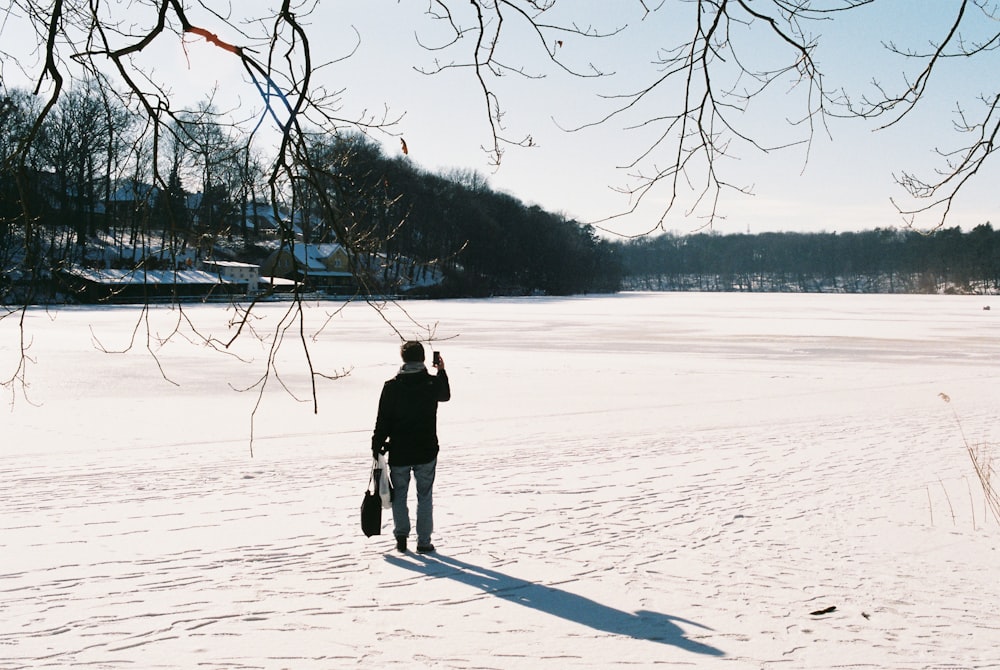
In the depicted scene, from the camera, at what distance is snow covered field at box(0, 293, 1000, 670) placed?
4941 mm

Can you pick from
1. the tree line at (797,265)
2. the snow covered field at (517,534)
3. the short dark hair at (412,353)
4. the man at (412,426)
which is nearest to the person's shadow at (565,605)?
the snow covered field at (517,534)

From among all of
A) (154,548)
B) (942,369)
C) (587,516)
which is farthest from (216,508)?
(942,369)

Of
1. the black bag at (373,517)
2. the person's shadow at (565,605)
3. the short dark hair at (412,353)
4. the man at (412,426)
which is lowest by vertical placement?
the person's shadow at (565,605)

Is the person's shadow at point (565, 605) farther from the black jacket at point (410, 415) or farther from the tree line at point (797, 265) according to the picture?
the tree line at point (797, 265)

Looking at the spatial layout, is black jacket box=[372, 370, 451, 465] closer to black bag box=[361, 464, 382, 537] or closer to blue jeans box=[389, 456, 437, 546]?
blue jeans box=[389, 456, 437, 546]

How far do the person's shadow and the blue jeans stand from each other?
0.20 meters

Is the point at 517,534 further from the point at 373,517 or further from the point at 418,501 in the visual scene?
the point at 373,517

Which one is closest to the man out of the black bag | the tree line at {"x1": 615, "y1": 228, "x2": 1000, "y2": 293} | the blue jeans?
the blue jeans

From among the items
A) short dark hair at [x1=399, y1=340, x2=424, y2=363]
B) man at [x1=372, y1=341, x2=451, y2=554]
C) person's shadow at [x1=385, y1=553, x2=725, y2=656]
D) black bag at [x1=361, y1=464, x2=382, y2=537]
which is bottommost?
person's shadow at [x1=385, y1=553, x2=725, y2=656]

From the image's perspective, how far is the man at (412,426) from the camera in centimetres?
622

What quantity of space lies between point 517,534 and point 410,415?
4.68 feet

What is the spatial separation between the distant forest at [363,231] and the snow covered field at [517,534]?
192 cm

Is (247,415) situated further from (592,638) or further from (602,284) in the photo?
(602,284)

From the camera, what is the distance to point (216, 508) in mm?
7848
